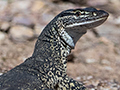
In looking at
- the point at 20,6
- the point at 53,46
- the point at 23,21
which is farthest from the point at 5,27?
the point at 53,46

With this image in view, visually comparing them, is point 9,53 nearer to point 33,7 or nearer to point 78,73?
point 78,73

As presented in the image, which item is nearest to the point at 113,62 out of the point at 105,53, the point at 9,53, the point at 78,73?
the point at 105,53

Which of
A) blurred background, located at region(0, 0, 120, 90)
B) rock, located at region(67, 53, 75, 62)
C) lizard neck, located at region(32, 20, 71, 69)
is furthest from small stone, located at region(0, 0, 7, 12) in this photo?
lizard neck, located at region(32, 20, 71, 69)

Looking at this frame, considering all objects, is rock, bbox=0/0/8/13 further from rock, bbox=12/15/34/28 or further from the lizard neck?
the lizard neck

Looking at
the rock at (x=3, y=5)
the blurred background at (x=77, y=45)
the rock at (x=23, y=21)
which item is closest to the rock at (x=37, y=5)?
the blurred background at (x=77, y=45)

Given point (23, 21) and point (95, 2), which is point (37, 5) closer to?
point (23, 21)

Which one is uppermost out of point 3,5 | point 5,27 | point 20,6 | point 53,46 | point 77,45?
point 3,5
